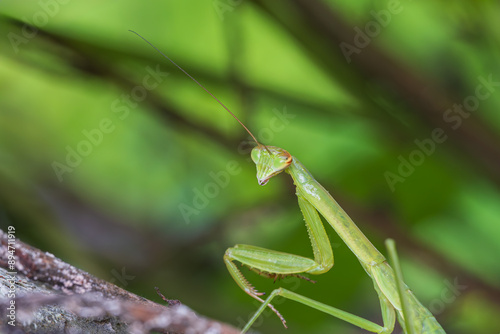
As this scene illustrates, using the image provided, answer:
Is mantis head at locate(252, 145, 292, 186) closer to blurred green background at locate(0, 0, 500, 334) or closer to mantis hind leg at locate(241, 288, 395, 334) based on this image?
mantis hind leg at locate(241, 288, 395, 334)

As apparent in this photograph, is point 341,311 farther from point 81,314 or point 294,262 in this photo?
point 81,314

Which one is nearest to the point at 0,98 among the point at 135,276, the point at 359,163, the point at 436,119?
the point at 135,276

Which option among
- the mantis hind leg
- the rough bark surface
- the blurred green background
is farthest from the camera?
the blurred green background

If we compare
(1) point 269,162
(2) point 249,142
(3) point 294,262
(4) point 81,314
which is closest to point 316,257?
(3) point 294,262

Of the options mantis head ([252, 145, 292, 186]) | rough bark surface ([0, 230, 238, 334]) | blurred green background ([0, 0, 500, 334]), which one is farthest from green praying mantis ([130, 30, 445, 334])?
rough bark surface ([0, 230, 238, 334])

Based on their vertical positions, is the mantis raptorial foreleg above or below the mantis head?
below

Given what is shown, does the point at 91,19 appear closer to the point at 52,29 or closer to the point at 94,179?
the point at 52,29
